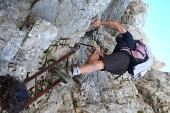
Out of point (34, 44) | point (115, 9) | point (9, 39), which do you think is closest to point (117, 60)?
point (34, 44)

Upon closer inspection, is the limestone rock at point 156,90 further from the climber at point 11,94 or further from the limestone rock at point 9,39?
the climber at point 11,94

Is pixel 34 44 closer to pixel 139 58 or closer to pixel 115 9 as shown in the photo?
pixel 139 58

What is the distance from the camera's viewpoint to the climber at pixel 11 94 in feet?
33.1

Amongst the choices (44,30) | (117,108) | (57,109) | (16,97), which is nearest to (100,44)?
(117,108)

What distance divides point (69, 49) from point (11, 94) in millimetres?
6705

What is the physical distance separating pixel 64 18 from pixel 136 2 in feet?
45.6

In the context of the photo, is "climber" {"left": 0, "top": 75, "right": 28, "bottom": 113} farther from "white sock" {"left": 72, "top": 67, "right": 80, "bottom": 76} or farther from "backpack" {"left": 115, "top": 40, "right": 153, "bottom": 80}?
"backpack" {"left": 115, "top": 40, "right": 153, "bottom": 80}

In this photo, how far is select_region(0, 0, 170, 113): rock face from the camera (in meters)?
13.1

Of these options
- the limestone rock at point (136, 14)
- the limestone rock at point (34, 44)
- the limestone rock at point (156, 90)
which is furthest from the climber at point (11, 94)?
the limestone rock at point (136, 14)

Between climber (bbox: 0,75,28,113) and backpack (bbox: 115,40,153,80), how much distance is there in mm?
5723

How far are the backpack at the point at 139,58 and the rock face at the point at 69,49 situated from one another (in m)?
2.21

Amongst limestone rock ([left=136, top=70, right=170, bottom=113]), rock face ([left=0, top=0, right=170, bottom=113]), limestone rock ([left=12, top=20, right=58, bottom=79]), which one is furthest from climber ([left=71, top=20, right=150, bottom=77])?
limestone rock ([left=136, top=70, right=170, bottom=113])

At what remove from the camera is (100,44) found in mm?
20922

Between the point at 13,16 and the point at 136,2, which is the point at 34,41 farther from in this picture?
the point at 136,2
